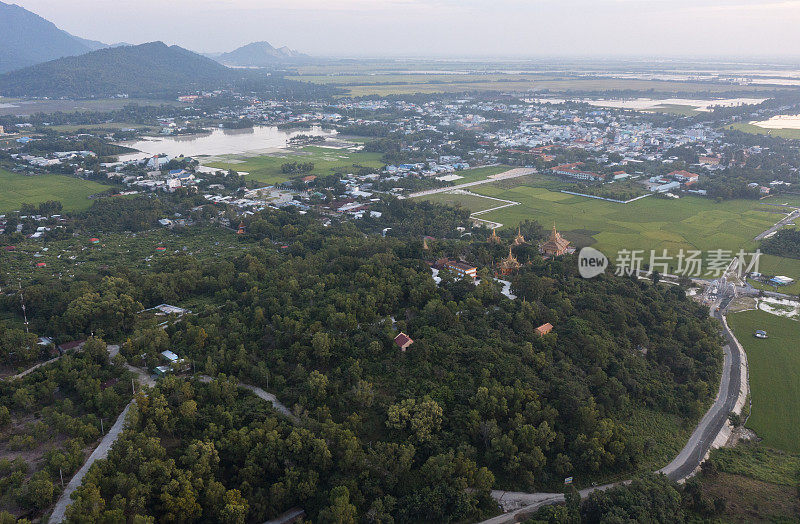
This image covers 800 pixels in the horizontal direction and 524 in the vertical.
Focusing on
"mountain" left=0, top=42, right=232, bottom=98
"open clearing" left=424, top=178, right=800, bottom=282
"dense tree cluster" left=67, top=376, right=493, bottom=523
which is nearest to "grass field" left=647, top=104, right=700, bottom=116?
"open clearing" left=424, top=178, right=800, bottom=282

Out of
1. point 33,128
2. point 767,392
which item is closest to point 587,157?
point 767,392

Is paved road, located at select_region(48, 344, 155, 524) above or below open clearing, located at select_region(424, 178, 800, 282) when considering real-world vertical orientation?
above

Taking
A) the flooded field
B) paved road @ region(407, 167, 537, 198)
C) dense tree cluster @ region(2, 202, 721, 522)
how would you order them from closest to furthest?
dense tree cluster @ region(2, 202, 721, 522) < paved road @ region(407, 167, 537, 198) < the flooded field

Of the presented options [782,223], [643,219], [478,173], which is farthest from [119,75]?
[782,223]

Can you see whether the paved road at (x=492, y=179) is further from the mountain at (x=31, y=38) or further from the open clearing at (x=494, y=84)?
the mountain at (x=31, y=38)

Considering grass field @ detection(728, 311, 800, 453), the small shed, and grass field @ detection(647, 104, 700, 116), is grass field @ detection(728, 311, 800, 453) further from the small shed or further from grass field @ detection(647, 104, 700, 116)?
grass field @ detection(647, 104, 700, 116)

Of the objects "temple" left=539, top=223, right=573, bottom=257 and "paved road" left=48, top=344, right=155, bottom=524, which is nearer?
"paved road" left=48, top=344, right=155, bottom=524

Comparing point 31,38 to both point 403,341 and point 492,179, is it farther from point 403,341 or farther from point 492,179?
point 403,341
